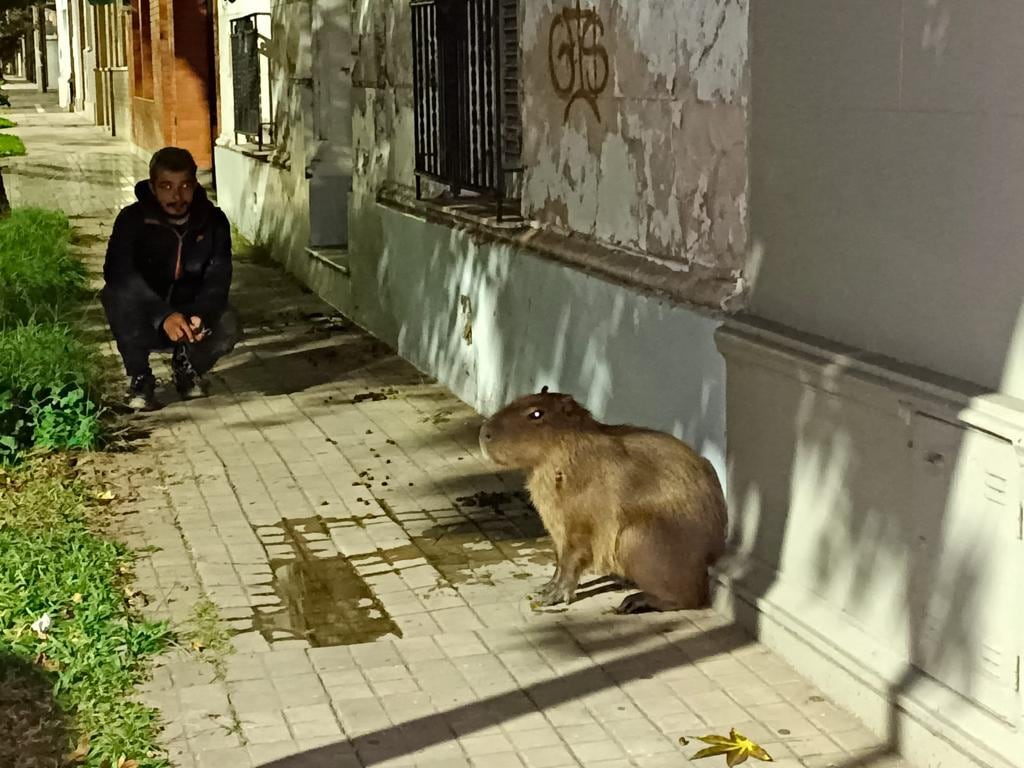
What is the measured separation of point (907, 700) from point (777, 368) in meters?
1.28

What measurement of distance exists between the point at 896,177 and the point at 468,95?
5.08 meters

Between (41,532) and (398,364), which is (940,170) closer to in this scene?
(41,532)

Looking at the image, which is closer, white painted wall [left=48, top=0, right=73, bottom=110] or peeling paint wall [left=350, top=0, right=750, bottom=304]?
peeling paint wall [left=350, top=0, right=750, bottom=304]

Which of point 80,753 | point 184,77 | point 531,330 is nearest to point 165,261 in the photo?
point 531,330

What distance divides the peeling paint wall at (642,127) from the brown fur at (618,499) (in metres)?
0.69

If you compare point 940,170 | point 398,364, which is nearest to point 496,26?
point 398,364

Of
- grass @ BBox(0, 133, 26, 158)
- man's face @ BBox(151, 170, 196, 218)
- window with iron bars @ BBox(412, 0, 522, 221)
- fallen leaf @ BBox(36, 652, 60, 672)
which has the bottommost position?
fallen leaf @ BBox(36, 652, 60, 672)

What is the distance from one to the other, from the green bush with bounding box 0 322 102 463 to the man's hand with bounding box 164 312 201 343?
1.75 ft

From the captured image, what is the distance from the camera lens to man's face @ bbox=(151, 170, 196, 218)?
9141 millimetres

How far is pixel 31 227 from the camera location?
1662cm

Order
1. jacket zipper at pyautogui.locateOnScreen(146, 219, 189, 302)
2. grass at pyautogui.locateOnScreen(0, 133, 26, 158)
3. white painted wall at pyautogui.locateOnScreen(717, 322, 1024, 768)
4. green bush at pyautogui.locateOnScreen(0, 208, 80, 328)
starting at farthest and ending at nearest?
1. grass at pyautogui.locateOnScreen(0, 133, 26, 158)
2. green bush at pyautogui.locateOnScreen(0, 208, 80, 328)
3. jacket zipper at pyautogui.locateOnScreen(146, 219, 189, 302)
4. white painted wall at pyautogui.locateOnScreen(717, 322, 1024, 768)

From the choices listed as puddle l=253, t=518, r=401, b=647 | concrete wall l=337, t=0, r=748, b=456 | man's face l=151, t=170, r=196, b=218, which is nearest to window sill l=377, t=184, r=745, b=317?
concrete wall l=337, t=0, r=748, b=456

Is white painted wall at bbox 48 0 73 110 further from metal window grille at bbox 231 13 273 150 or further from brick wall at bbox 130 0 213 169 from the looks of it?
metal window grille at bbox 231 13 273 150

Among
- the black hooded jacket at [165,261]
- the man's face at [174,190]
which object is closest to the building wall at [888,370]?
the man's face at [174,190]
